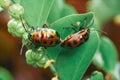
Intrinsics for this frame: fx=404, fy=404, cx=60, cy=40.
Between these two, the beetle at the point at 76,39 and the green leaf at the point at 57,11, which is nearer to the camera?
the beetle at the point at 76,39

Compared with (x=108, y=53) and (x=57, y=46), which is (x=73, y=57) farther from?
(x=108, y=53)

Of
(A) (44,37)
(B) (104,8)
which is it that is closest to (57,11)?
(A) (44,37)

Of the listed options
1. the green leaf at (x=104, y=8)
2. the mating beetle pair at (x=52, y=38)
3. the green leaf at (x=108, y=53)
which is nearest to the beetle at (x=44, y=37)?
the mating beetle pair at (x=52, y=38)

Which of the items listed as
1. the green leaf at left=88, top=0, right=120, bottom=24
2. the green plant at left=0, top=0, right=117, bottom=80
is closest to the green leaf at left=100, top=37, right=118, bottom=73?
the green plant at left=0, top=0, right=117, bottom=80

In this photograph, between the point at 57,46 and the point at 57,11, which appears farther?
the point at 57,11

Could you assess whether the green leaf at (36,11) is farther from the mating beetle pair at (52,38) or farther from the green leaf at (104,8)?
the green leaf at (104,8)

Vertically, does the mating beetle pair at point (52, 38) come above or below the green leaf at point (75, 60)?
above
